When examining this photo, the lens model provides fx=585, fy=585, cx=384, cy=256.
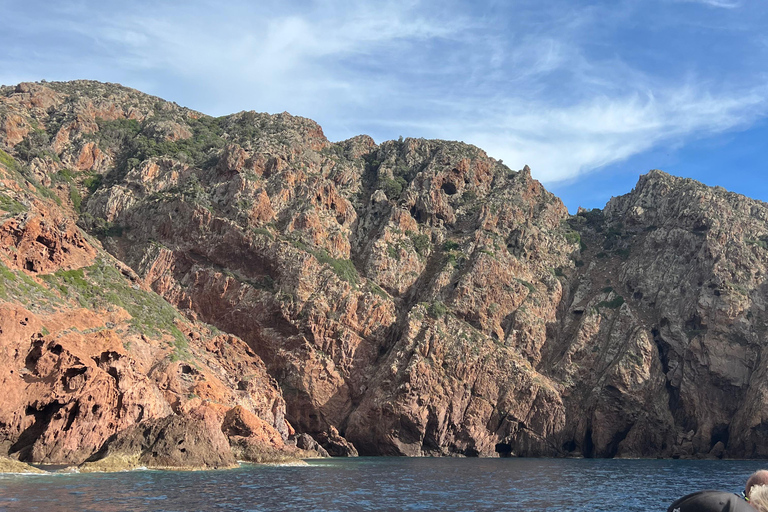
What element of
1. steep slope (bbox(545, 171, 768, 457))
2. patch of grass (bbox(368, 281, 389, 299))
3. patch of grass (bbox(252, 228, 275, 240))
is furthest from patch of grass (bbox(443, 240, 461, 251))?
patch of grass (bbox(252, 228, 275, 240))

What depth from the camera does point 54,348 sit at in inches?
2060

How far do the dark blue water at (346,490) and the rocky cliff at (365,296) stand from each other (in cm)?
1217

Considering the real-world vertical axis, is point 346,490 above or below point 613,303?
below

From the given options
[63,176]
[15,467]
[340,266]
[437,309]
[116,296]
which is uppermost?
[63,176]

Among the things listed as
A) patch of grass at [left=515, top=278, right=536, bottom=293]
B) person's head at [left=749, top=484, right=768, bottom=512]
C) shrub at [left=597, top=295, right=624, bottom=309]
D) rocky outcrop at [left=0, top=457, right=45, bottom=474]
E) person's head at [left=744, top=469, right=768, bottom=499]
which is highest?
patch of grass at [left=515, top=278, right=536, bottom=293]

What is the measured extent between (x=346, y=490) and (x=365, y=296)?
6217 centimetres

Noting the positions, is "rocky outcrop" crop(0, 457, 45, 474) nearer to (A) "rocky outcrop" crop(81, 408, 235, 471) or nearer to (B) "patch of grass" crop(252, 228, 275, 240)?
(A) "rocky outcrop" crop(81, 408, 235, 471)

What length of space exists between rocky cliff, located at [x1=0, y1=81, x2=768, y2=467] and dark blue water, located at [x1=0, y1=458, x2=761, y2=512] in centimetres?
1217

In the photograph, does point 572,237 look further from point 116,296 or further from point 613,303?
point 116,296

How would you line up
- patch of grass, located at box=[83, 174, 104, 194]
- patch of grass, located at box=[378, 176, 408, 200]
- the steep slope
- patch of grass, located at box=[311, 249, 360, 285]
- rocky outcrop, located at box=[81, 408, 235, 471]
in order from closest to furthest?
rocky outcrop, located at box=[81, 408, 235, 471] → the steep slope → patch of grass, located at box=[311, 249, 360, 285] → patch of grass, located at box=[83, 174, 104, 194] → patch of grass, located at box=[378, 176, 408, 200]

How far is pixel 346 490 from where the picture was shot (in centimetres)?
4084

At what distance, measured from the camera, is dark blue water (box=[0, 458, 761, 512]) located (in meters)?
31.4

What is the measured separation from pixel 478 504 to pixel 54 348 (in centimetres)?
3968

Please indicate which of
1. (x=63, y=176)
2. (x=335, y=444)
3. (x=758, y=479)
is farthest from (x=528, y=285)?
(x=758, y=479)
